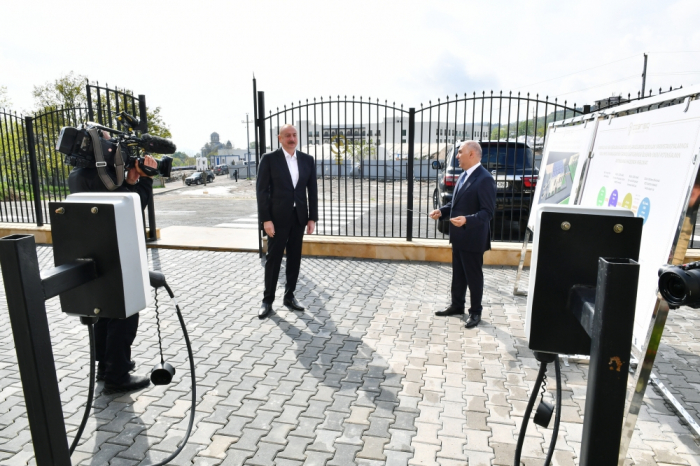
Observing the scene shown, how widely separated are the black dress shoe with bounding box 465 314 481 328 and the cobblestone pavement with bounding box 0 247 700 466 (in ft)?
0.24

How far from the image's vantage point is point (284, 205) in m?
5.33

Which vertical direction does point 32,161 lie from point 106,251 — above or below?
above

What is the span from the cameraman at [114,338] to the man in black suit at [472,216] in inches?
117

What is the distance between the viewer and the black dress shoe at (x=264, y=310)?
5.18 m

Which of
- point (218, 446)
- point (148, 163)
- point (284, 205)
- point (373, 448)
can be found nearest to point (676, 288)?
point (373, 448)

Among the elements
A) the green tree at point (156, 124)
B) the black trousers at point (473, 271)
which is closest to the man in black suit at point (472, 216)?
the black trousers at point (473, 271)

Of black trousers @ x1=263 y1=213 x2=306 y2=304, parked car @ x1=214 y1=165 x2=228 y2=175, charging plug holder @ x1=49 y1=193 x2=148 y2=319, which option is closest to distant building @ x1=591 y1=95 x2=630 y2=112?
black trousers @ x1=263 y1=213 x2=306 y2=304

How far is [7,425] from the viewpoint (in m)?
3.17

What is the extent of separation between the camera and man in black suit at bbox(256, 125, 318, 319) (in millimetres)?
5320

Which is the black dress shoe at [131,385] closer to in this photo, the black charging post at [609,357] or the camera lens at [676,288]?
the black charging post at [609,357]

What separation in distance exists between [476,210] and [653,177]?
1884mm

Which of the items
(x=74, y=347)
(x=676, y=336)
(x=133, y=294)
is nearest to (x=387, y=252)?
(x=676, y=336)

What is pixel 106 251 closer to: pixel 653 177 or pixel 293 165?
pixel 653 177

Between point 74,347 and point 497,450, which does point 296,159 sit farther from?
point 497,450
